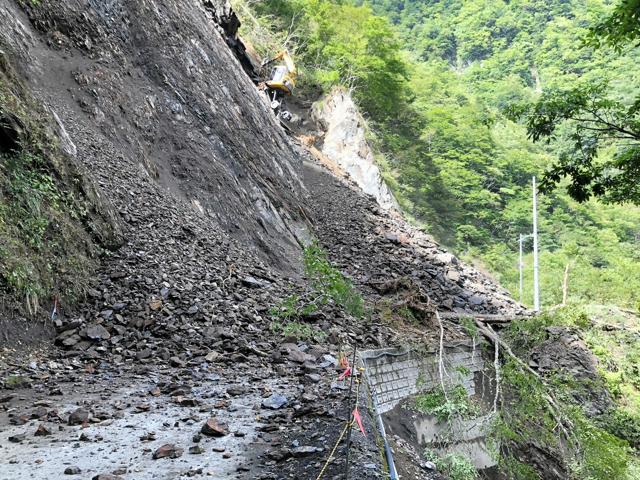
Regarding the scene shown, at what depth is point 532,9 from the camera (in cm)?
7212

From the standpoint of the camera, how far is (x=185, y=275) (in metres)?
6.39

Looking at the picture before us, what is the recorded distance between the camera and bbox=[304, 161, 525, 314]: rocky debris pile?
11.2 metres

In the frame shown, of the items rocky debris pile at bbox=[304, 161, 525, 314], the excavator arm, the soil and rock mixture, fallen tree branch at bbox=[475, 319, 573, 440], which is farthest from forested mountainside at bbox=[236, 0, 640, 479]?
the excavator arm

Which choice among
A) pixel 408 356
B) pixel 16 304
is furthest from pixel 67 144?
pixel 408 356

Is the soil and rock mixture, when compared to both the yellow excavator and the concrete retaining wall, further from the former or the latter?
the yellow excavator

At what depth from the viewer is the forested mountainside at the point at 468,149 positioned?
81.4ft

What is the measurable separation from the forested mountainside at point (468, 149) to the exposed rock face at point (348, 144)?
1.62m

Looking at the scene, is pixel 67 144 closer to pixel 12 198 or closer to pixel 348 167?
pixel 12 198

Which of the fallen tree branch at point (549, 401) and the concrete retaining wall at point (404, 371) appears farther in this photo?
the fallen tree branch at point (549, 401)

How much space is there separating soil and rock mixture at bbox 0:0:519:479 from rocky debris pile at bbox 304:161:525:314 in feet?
0.21

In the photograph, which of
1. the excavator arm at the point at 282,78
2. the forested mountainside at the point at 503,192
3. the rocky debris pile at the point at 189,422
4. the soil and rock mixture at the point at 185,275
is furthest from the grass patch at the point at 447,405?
the excavator arm at the point at 282,78

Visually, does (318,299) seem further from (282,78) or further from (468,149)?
(468,149)

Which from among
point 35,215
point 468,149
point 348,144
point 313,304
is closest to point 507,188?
point 468,149

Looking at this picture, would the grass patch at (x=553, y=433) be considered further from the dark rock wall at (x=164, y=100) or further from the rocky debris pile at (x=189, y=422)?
the dark rock wall at (x=164, y=100)
